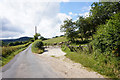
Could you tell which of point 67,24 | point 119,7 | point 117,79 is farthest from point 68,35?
point 117,79

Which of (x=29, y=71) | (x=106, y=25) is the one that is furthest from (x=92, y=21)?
(x=29, y=71)

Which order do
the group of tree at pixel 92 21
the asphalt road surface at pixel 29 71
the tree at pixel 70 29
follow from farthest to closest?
the tree at pixel 70 29
the group of tree at pixel 92 21
the asphalt road surface at pixel 29 71

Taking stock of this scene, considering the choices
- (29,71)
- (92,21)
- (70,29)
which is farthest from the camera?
(70,29)

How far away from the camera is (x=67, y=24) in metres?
29.4

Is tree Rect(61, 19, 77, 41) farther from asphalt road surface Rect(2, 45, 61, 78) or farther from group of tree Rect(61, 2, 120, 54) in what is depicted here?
asphalt road surface Rect(2, 45, 61, 78)

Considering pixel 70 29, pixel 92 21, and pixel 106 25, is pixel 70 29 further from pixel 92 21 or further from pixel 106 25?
pixel 106 25

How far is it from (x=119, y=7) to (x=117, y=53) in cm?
792

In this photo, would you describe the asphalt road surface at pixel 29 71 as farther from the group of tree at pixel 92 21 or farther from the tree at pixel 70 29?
the tree at pixel 70 29

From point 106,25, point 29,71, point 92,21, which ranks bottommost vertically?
point 29,71

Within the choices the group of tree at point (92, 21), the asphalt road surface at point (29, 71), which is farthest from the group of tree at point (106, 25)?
the asphalt road surface at point (29, 71)

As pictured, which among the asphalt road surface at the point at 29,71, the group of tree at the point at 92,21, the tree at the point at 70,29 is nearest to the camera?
the asphalt road surface at the point at 29,71

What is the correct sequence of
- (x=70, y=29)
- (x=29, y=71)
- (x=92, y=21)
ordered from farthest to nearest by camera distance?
(x=70, y=29)
(x=92, y=21)
(x=29, y=71)

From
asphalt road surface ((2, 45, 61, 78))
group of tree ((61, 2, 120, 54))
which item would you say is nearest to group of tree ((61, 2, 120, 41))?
group of tree ((61, 2, 120, 54))

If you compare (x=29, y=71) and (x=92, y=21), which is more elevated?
(x=92, y=21)
